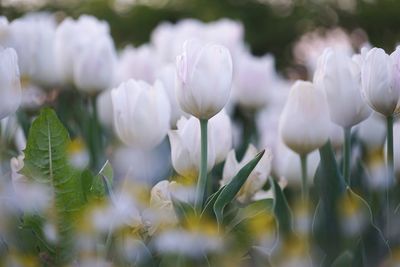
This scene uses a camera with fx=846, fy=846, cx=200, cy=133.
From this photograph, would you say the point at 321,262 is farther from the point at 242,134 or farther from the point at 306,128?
the point at 242,134

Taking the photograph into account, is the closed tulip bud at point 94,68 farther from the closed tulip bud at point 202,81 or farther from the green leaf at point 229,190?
the green leaf at point 229,190

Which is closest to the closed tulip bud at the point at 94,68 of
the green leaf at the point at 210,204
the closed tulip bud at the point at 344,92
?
the closed tulip bud at the point at 344,92

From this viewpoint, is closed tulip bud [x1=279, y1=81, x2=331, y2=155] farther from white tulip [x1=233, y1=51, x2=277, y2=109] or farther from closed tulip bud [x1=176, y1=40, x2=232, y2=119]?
white tulip [x1=233, y1=51, x2=277, y2=109]

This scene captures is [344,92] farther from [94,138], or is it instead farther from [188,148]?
[94,138]

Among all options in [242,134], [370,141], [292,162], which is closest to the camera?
[292,162]

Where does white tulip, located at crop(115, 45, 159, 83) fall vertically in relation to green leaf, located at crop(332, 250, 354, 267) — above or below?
below

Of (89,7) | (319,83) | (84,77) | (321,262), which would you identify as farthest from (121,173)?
(89,7)

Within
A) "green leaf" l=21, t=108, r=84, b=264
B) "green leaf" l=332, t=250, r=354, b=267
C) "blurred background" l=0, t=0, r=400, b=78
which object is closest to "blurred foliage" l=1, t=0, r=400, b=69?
"blurred background" l=0, t=0, r=400, b=78

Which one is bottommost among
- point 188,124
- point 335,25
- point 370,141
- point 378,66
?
point 335,25
